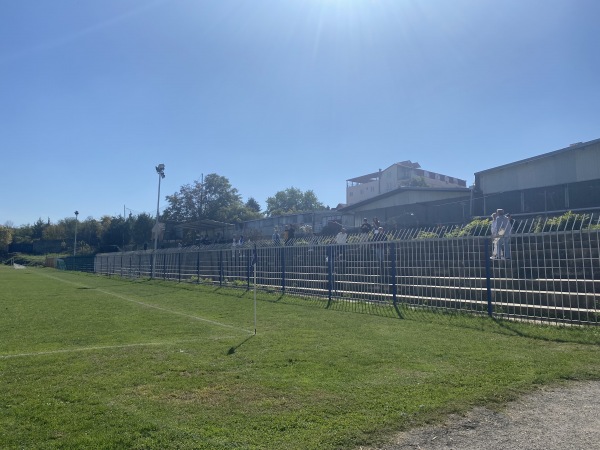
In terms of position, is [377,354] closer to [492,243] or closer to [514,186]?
[492,243]

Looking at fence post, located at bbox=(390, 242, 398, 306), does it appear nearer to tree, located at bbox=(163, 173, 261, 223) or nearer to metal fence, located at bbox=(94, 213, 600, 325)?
metal fence, located at bbox=(94, 213, 600, 325)

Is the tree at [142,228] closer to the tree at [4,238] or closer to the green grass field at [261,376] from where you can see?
the tree at [4,238]

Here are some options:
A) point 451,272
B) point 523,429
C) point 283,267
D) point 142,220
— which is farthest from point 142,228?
point 523,429

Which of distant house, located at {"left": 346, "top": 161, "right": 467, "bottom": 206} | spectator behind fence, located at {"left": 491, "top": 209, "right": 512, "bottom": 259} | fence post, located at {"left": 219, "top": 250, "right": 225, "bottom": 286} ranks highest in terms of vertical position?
distant house, located at {"left": 346, "top": 161, "right": 467, "bottom": 206}

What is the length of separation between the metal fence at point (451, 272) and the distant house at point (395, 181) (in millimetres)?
→ 45437

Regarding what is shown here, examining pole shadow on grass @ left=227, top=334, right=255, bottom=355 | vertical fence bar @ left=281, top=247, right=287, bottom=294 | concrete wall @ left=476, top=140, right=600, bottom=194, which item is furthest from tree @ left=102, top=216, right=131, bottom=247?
pole shadow on grass @ left=227, top=334, right=255, bottom=355

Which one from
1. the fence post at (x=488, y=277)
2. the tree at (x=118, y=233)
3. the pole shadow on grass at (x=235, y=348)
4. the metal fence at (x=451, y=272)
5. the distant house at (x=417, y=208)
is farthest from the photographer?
the tree at (x=118, y=233)

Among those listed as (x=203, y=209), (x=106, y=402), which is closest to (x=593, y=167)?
(x=106, y=402)

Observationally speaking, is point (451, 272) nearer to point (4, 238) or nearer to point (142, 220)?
point (142, 220)

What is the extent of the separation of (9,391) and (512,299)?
9.60m

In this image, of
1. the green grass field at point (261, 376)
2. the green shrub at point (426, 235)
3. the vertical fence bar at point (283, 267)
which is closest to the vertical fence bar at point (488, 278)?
the green grass field at point (261, 376)

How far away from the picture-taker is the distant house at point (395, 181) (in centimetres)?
6625

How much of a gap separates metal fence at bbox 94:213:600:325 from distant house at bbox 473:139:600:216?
289 inches

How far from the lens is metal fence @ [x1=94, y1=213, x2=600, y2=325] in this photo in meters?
9.66
